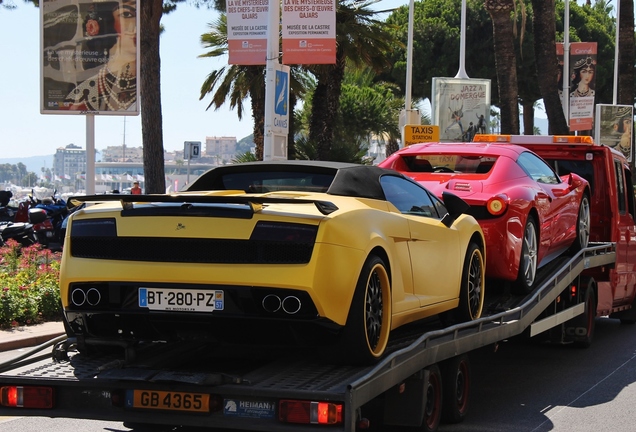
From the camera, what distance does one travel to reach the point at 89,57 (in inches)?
728

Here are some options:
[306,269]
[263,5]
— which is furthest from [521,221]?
[263,5]

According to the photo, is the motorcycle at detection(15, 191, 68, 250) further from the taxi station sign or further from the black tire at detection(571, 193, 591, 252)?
the black tire at detection(571, 193, 591, 252)

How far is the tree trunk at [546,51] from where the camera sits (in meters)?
30.4

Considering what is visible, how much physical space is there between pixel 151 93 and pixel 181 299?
19.0 meters

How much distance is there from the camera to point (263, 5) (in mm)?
17500

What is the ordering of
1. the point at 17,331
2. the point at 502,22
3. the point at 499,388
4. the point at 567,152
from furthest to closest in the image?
the point at 502,22
the point at 567,152
the point at 17,331
the point at 499,388

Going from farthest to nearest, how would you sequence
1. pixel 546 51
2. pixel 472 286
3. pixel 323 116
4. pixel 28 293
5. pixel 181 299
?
pixel 323 116 < pixel 546 51 < pixel 28 293 < pixel 472 286 < pixel 181 299

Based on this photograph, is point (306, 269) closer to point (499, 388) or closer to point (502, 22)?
point (499, 388)

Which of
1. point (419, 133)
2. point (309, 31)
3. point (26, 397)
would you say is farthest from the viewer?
point (419, 133)

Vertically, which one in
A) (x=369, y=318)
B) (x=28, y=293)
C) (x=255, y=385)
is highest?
(x=369, y=318)

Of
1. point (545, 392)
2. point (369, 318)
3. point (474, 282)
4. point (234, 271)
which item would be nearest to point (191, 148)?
point (545, 392)

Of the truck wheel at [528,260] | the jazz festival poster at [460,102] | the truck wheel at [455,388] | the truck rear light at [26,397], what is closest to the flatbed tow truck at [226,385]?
the truck rear light at [26,397]

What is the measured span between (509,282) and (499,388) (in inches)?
37.6

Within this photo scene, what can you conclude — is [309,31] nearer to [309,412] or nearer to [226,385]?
[226,385]
